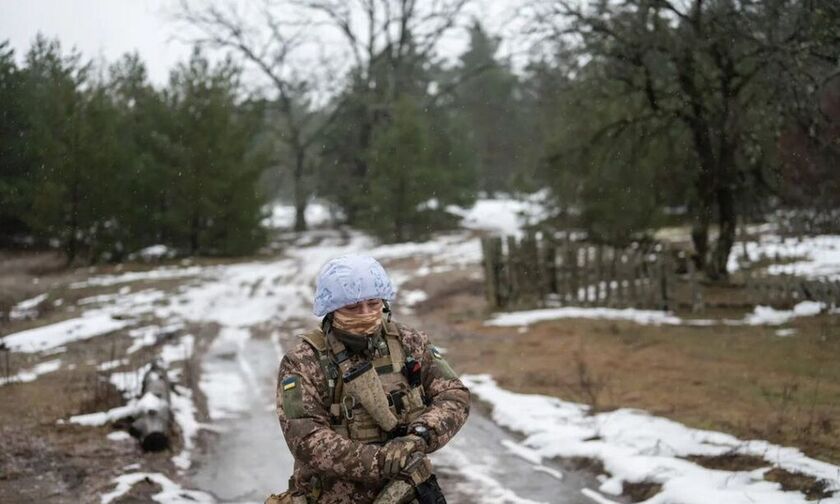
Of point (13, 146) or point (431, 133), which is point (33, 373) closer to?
point (13, 146)

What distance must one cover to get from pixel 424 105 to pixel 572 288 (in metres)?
27.7

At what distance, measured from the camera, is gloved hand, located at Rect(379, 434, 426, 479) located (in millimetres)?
2822

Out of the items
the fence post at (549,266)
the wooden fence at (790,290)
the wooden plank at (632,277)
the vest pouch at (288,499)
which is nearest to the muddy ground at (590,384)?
the wooden fence at (790,290)

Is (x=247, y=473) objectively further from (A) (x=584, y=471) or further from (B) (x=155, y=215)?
(B) (x=155, y=215)

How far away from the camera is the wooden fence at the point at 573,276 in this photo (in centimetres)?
1451

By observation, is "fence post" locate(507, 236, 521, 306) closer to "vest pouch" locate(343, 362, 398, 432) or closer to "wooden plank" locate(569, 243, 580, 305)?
"wooden plank" locate(569, 243, 580, 305)


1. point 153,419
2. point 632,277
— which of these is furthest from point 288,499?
point 632,277

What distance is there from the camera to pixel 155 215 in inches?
1119

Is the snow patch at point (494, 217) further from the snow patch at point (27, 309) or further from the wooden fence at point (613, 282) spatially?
the snow patch at point (27, 309)

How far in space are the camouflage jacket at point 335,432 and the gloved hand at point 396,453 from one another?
28mm

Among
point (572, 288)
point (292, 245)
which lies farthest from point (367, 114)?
point (572, 288)

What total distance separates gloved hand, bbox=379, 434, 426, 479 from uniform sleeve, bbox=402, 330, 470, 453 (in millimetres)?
135

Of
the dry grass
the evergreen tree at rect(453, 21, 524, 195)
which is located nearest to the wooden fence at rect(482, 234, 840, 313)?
the dry grass

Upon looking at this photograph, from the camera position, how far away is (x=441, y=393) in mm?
3146
